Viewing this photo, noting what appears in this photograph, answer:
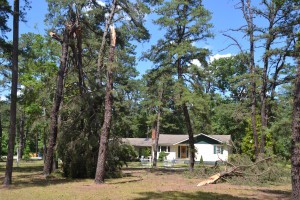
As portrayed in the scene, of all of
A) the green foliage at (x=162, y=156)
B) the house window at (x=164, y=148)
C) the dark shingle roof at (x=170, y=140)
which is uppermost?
the dark shingle roof at (x=170, y=140)

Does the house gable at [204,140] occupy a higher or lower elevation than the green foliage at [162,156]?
higher

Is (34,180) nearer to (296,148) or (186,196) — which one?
(186,196)

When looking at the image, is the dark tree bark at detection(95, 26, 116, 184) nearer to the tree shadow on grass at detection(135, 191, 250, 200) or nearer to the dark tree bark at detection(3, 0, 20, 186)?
the dark tree bark at detection(3, 0, 20, 186)

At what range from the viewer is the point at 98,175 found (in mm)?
16938

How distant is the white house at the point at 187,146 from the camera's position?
4562 cm

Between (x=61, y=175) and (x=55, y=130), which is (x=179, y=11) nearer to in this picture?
(x=55, y=130)

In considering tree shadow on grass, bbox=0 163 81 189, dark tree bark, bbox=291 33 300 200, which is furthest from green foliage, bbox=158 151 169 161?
dark tree bark, bbox=291 33 300 200

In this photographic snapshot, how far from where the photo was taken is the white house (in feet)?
150

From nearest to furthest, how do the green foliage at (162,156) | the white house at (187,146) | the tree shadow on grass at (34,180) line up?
the tree shadow on grass at (34,180), the white house at (187,146), the green foliage at (162,156)

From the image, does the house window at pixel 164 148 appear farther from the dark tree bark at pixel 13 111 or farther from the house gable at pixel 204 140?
the dark tree bark at pixel 13 111

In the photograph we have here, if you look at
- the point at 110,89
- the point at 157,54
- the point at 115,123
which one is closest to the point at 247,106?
the point at 157,54

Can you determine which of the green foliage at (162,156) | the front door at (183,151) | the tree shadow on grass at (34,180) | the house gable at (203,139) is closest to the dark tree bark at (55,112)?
the tree shadow on grass at (34,180)

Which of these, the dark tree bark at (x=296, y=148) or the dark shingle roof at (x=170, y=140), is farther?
the dark shingle roof at (x=170, y=140)

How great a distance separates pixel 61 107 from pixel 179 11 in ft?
32.7
